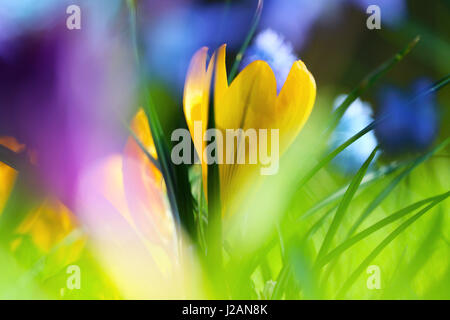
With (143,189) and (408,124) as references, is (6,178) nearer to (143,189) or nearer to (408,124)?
(143,189)

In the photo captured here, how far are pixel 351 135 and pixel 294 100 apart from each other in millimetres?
63

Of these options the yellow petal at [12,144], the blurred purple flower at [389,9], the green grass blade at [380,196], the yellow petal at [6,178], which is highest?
the blurred purple flower at [389,9]

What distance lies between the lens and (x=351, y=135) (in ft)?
0.73

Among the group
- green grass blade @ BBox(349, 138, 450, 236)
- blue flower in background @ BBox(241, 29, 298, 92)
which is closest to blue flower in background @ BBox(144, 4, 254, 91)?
blue flower in background @ BBox(241, 29, 298, 92)

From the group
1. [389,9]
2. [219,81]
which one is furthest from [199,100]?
[389,9]

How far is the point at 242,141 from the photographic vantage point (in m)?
0.19

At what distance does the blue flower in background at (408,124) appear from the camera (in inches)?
9.1

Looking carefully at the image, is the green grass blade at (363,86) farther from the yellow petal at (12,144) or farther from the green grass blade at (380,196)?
the yellow petal at (12,144)

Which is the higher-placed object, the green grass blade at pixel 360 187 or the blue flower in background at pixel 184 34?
the blue flower in background at pixel 184 34

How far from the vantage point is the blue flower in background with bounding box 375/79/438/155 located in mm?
230

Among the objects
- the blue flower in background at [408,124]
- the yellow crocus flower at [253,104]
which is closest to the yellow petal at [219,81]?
A: the yellow crocus flower at [253,104]

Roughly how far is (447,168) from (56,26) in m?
0.25

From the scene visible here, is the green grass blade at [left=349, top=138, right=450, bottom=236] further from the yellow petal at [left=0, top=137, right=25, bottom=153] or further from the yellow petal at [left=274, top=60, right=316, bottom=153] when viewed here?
the yellow petal at [left=0, top=137, right=25, bottom=153]
